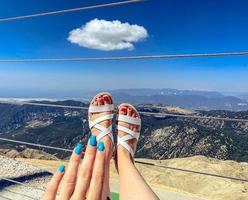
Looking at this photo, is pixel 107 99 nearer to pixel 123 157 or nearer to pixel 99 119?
pixel 99 119

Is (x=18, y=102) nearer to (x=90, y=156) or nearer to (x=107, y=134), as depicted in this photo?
(x=107, y=134)

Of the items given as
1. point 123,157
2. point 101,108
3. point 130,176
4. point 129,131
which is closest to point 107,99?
point 101,108

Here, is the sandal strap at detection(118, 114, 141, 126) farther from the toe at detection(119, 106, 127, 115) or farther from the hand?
the hand

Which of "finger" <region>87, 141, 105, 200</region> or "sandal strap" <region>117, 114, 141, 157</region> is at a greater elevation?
"sandal strap" <region>117, 114, 141, 157</region>

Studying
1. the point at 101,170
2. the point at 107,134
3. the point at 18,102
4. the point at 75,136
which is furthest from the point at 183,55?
the point at 75,136

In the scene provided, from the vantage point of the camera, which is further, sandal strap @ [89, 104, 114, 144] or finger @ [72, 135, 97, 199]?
sandal strap @ [89, 104, 114, 144]

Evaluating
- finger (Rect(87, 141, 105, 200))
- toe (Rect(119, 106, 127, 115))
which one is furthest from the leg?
finger (Rect(87, 141, 105, 200))
